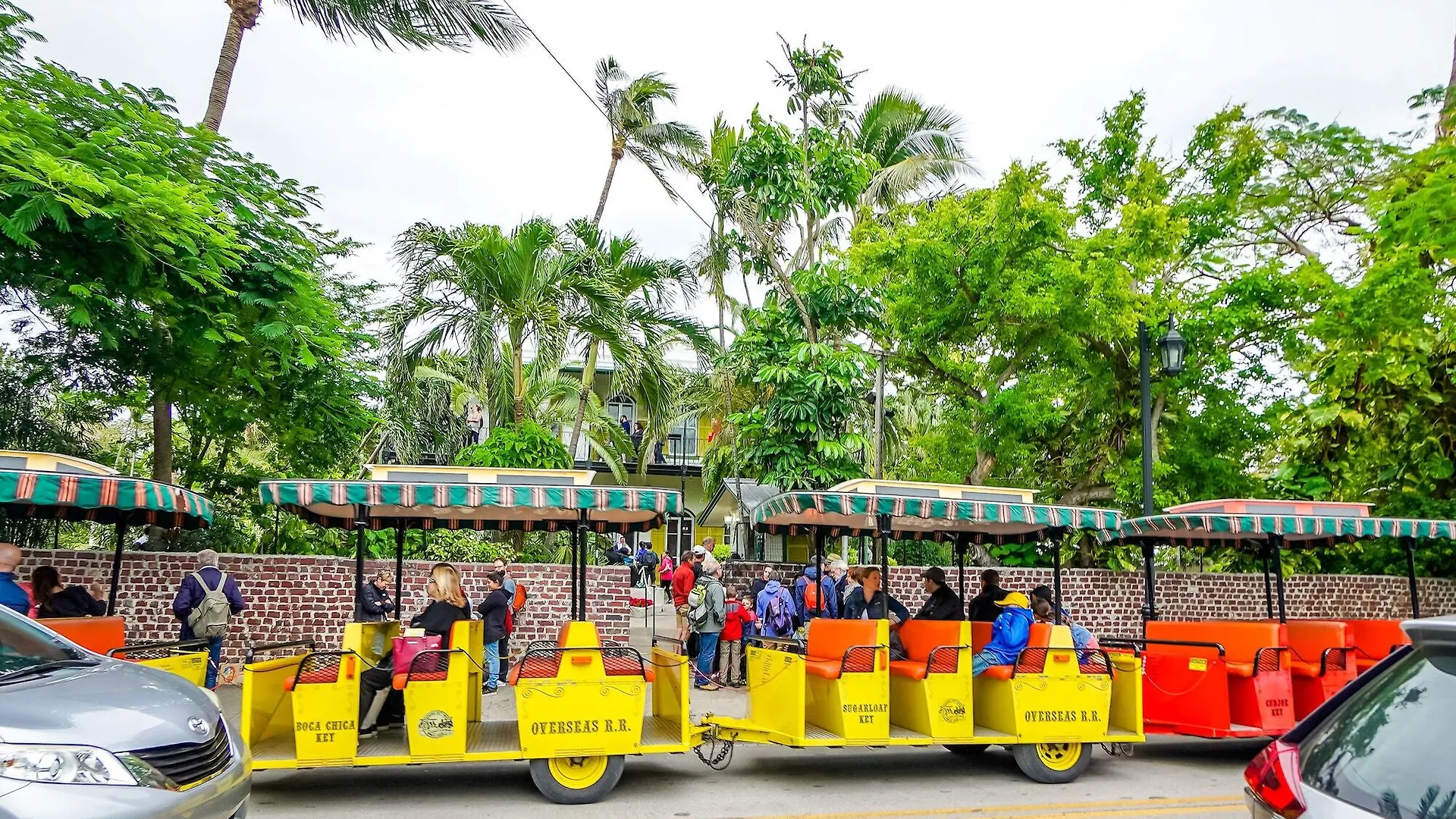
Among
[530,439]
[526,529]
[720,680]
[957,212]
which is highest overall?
[957,212]

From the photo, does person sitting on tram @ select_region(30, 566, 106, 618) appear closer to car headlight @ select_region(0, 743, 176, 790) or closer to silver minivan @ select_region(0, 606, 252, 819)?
silver minivan @ select_region(0, 606, 252, 819)

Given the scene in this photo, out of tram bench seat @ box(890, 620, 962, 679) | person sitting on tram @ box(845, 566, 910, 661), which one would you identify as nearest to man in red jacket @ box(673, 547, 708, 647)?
person sitting on tram @ box(845, 566, 910, 661)

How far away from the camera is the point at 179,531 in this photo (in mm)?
16219

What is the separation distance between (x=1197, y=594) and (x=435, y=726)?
49.1 ft

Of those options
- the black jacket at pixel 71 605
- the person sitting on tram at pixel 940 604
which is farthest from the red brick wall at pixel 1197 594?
the black jacket at pixel 71 605

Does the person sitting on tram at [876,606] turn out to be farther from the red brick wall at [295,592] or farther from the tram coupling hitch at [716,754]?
the red brick wall at [295,592]

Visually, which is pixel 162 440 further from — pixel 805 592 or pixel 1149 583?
pixel 1149 583

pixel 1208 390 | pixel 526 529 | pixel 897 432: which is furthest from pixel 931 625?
pixel 897 432

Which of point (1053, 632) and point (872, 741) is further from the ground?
point (1053, 632)

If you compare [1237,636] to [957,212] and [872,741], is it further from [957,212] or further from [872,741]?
[957,212]

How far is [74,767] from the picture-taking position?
4.15 m

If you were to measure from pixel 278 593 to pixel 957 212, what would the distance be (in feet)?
38.7

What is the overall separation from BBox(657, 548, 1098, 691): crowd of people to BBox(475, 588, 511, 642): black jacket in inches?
93.7

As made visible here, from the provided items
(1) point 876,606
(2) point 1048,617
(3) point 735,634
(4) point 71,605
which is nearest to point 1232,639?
(2) point 1048,617
